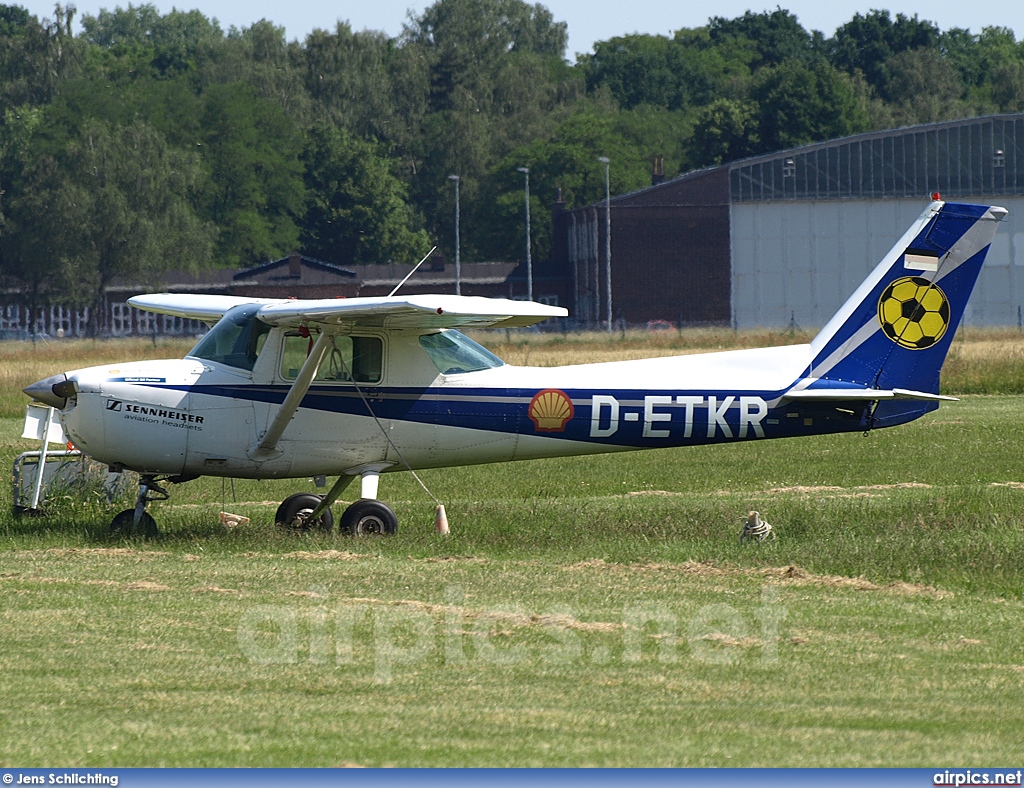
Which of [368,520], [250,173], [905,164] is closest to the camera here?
[368,520]

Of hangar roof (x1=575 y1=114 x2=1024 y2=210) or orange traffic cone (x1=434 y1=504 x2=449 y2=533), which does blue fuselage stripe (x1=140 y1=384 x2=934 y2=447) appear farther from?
hangar roof (x1=575 y1=114 x2=1024 y2=210)

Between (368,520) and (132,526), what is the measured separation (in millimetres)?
2075

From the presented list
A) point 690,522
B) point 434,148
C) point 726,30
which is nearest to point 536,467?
point 690,522

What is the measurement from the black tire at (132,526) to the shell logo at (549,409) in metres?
3.44

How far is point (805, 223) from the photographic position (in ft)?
232

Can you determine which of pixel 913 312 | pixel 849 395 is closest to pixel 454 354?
pixel 849 395

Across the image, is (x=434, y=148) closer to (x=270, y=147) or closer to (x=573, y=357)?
(x=270, y=147)

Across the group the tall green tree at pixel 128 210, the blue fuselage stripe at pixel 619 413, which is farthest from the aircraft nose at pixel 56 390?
the tall green tree at pixel 128 210

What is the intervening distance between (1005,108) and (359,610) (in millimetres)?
122435

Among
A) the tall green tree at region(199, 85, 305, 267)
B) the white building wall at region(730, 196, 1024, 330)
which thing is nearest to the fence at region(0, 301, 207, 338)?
the tall green tree at region(199, 85, 305, 267)

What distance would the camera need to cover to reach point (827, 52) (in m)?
133

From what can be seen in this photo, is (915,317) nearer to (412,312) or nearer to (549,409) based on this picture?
(549,409)

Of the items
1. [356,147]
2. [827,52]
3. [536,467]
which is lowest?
[536,467]

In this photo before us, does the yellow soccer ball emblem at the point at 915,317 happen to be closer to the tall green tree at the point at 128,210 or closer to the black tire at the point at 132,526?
the black tire at the point at 132,526
